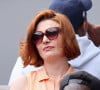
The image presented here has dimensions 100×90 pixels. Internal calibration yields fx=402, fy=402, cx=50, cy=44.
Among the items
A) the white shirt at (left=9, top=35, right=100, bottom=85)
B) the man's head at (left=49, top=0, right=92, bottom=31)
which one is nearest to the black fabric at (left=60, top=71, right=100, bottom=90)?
the white shirt at (left=9, top=35, right=100, bottom=85)

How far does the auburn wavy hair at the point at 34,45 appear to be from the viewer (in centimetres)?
165

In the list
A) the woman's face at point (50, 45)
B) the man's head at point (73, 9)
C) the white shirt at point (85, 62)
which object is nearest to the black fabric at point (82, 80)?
the woman's face at point (50, 45)

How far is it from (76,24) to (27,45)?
0.35m

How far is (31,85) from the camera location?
64.5 inches

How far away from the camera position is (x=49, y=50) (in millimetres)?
1619

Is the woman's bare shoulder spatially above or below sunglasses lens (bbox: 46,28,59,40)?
below

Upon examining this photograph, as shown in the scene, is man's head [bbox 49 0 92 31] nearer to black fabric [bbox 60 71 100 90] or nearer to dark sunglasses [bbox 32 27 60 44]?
dark sunglasses [bbox 32 27 60 44]

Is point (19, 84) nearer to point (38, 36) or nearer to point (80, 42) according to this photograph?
point (38, 36)

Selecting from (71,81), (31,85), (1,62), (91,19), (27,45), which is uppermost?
(71,81)

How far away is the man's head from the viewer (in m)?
1.95

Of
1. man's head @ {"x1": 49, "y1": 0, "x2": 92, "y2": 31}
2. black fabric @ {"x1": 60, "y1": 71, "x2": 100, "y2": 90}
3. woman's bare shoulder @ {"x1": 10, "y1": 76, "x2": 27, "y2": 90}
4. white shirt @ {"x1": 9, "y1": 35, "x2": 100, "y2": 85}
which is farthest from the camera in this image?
man's head @ {"x1": 49, "y1": 0, "x2": 92, "y2": 31}

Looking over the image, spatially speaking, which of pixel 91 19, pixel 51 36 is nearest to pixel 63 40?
pixel 51 36

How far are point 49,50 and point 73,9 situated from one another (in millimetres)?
418

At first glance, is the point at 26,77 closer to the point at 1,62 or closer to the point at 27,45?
the point at 27,45
